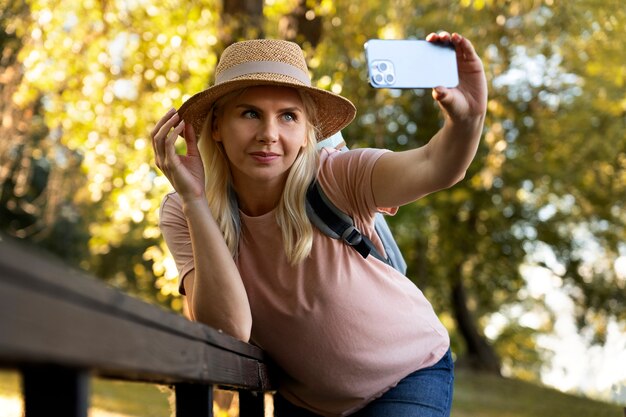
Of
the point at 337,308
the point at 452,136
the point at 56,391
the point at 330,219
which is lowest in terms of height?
the point at 56,391

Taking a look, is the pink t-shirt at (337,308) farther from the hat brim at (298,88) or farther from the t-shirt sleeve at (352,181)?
the hat brim at (298,88)

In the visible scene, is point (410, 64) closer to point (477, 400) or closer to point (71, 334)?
point (71, 334)

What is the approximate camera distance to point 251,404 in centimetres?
297

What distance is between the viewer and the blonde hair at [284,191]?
8.87 feet

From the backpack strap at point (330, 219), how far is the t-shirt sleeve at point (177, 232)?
40 centimetres

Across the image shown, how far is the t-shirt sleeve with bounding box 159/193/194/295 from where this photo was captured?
2.89 metres

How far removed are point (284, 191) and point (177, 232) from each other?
381mm

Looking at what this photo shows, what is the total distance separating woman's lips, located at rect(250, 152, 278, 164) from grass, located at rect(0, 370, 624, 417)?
26.2 ft

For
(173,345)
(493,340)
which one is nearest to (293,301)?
(173,345)

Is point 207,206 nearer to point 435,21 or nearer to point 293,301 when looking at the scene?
point 293,301

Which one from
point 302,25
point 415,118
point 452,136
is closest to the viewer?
point 452,136

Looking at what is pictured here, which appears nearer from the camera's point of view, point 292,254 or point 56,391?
point 56,391

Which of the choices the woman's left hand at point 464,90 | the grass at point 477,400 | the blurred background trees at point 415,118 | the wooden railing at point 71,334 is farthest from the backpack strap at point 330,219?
the grass at point 477,400

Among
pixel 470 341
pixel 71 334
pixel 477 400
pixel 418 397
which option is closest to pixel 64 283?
pixel 71 334
